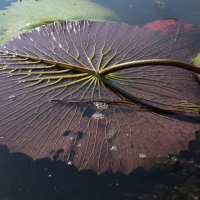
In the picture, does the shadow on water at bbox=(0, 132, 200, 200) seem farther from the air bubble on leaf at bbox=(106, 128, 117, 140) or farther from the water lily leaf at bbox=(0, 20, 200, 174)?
the air bubble on leaf at bbox=(106, 128, 117, 140)

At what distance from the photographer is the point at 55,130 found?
7.16 feet

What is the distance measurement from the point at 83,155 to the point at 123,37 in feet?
5.27

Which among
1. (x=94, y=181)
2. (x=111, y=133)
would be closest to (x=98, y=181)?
(x=94, y=181)

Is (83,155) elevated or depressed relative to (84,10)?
depressed

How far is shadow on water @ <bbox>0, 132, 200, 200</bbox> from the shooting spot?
1912 mm

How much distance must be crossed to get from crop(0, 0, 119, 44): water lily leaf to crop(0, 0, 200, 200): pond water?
6.83 ft

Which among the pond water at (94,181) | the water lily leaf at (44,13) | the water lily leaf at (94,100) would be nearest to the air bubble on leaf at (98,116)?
the water lily leaf at (94,100)

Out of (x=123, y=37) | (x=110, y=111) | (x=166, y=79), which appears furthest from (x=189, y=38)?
(x=110, y=111)

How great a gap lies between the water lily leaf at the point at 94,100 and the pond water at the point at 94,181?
8 cm

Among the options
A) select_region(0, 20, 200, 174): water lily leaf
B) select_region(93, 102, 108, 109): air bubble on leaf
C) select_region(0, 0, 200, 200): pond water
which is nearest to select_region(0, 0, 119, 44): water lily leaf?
select_region(0, 20, 200, 174): water lily leaf

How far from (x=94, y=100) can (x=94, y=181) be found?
71 cm

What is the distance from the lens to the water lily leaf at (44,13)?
12.2ft

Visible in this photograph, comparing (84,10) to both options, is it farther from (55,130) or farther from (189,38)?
(55,130)

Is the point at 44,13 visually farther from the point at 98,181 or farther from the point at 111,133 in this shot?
the point at 98,181
